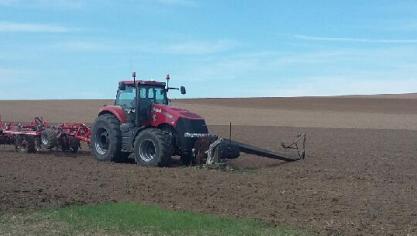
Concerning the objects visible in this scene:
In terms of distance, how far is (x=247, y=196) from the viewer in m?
12.8

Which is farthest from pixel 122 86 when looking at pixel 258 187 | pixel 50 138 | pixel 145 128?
pixel 258 187

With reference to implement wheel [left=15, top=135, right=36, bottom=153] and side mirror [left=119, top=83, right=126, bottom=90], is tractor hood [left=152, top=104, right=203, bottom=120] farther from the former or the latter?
implement wheel [left=15, top=135, right=36, bottom=153]

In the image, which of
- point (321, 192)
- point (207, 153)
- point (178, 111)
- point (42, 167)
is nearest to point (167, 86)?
point (178, 111)

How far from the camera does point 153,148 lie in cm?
1888

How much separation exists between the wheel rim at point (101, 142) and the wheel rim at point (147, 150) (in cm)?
173

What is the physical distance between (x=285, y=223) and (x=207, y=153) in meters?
8.37

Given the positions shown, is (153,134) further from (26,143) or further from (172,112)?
(26,143)

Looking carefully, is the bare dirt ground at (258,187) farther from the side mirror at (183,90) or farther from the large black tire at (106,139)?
the side mirror at (183,90)

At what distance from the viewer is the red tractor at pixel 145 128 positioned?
18.7 m

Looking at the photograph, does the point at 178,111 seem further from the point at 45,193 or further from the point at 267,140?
the point at 267,140

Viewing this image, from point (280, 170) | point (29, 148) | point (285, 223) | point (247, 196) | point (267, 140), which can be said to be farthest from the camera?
point (267, 140)

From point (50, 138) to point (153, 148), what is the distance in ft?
15.4

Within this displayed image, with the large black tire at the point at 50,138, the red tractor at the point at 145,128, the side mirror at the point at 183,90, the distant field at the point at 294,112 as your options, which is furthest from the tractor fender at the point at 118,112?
the distant field at the point at 294,112

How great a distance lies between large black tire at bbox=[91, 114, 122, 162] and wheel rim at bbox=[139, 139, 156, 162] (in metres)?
1.01
